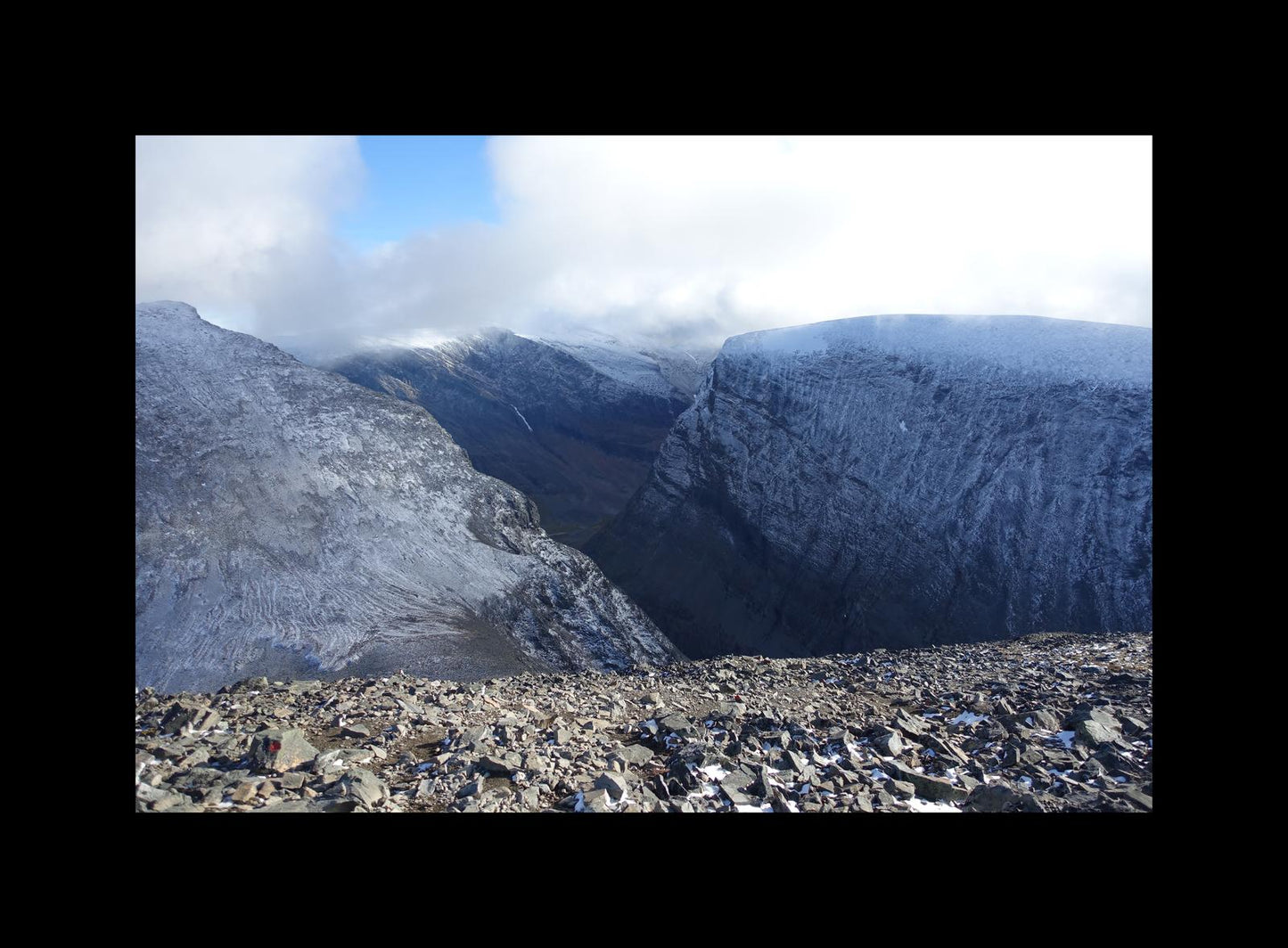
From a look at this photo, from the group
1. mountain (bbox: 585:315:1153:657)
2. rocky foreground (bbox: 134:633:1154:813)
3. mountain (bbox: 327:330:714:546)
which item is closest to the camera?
rocky foreground (bbox: 134:633:1154:813)

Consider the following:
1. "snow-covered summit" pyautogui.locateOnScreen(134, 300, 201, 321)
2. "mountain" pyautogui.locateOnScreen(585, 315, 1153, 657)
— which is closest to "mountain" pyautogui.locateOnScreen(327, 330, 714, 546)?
"mountain" pyautogui.locateOnScreen(585, 315, 1153, 657)

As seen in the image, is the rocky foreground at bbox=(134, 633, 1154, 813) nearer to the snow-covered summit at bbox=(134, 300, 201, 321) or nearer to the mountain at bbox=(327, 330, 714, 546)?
the snow-covered summit at bbox=(134, 300, 201, 321)

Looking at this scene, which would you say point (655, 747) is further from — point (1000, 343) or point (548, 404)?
point (548, 404)

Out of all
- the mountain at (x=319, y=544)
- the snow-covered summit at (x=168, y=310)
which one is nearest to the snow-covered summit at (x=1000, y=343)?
the mountain at (x=319, y=544)

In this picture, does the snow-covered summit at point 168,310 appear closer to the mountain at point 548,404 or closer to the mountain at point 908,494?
the mountain at point 908,494

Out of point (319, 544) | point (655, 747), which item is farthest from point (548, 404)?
point (655, 747)
